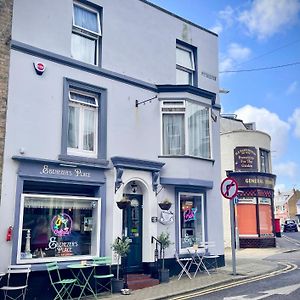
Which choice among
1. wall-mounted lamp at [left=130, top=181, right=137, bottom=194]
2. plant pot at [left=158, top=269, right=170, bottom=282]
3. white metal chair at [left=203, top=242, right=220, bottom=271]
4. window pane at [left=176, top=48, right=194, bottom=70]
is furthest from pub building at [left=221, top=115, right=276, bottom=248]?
plant pot at [left=158, top=269, right=170, bottom=282]

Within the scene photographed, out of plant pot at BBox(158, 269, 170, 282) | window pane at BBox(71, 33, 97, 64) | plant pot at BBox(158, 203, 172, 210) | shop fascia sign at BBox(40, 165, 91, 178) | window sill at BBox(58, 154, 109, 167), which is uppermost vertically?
window pane at BBox(71, 33, 97, 64)

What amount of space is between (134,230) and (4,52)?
634cm

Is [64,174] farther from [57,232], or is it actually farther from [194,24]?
[194,24]

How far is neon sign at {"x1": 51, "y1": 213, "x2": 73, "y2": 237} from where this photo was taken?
1056 centimetres

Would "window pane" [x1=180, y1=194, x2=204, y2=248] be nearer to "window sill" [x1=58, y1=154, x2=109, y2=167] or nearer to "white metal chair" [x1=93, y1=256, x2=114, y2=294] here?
"white metal chair" [x1=93, y1=256, x2=114, y2=294]

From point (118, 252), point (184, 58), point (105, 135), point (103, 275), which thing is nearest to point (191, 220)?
point (118, 252)

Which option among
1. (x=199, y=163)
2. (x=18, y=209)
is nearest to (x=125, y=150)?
(x=199, y=163)

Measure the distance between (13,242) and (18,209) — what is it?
2.55 ft

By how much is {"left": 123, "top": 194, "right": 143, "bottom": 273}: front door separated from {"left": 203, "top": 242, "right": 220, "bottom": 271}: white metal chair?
2712mm

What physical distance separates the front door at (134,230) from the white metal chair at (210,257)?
2.71 metres

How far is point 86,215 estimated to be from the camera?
37.0 ft

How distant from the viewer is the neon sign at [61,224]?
34.7 feet

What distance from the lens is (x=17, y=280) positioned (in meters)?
9.30

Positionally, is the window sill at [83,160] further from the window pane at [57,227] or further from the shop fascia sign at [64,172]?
the window pane at [57,227]
